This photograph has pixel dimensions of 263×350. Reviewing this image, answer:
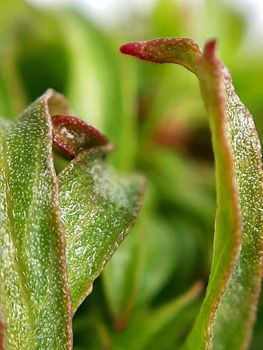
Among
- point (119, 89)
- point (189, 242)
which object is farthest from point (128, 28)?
point (189, 242)

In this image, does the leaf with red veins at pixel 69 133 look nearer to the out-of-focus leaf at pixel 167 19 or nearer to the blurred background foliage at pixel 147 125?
the blurred background foliage at pixel 147 125

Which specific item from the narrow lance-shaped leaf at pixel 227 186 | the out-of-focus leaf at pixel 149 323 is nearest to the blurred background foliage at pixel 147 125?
the out-of-focus leaf at pixel 149 323

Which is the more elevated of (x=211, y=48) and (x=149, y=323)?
(x=211, y=48)

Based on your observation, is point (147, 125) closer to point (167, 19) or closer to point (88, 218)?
point (167, 19)

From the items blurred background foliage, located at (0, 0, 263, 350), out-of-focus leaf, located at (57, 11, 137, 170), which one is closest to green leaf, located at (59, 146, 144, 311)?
blurred background foliage, located at (0, 0, 263, 350)

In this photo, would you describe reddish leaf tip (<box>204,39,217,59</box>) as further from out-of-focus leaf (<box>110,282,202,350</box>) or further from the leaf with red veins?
out-of-focus leaf (<box>110,282,202,350</box>)

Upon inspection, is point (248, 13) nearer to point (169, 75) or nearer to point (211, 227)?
point (169, 75)

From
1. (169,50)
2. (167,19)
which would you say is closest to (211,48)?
(169,50)
